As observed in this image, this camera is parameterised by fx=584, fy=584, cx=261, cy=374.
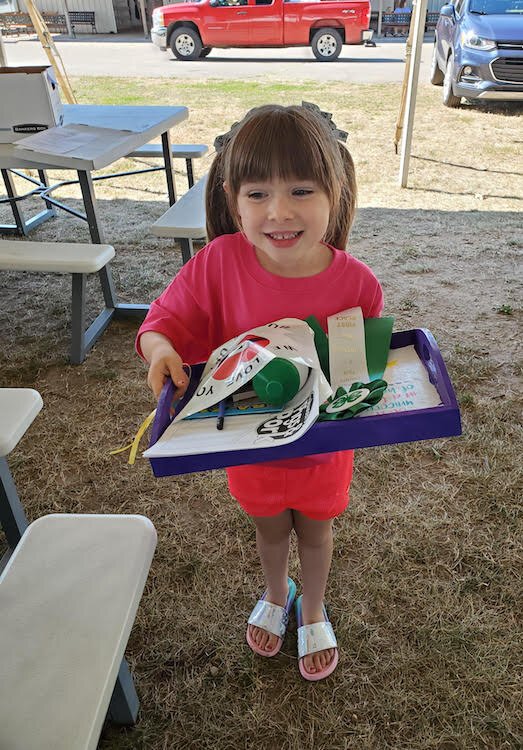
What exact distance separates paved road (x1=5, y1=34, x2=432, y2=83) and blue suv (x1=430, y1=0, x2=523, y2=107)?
220 centimetres

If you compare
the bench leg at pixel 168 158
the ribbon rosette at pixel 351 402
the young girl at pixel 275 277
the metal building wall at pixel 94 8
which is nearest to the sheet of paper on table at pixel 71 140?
the bench leg at pixel 168 158

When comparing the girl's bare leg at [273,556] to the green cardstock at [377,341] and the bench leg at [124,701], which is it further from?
the green cardstock at [377,341]

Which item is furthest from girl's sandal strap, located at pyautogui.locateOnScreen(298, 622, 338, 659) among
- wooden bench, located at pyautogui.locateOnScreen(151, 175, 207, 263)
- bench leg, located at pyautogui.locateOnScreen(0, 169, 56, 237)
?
bench leg, located at pyautogui.locateOnScreen(0, 169, 56, 237)

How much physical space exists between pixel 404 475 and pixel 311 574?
2.39 feet

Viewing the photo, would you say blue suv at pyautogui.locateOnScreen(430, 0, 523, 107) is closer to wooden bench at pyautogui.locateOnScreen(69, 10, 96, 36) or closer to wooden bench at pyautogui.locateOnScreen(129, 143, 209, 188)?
wooden bench at pyautogui.locateOnScreen(129, 143, 209, 188)

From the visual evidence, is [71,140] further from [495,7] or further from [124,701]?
[495,7]

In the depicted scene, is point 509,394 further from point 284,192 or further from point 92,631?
point 92,631

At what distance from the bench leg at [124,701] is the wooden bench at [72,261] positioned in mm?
1496

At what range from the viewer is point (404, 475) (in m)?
1.92

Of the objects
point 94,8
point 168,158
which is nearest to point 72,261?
point 168,158

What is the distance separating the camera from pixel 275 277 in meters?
1.01

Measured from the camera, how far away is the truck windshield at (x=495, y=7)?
577 centimetres

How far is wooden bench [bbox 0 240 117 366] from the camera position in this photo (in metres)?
2.26

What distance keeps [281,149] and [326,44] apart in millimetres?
10336
